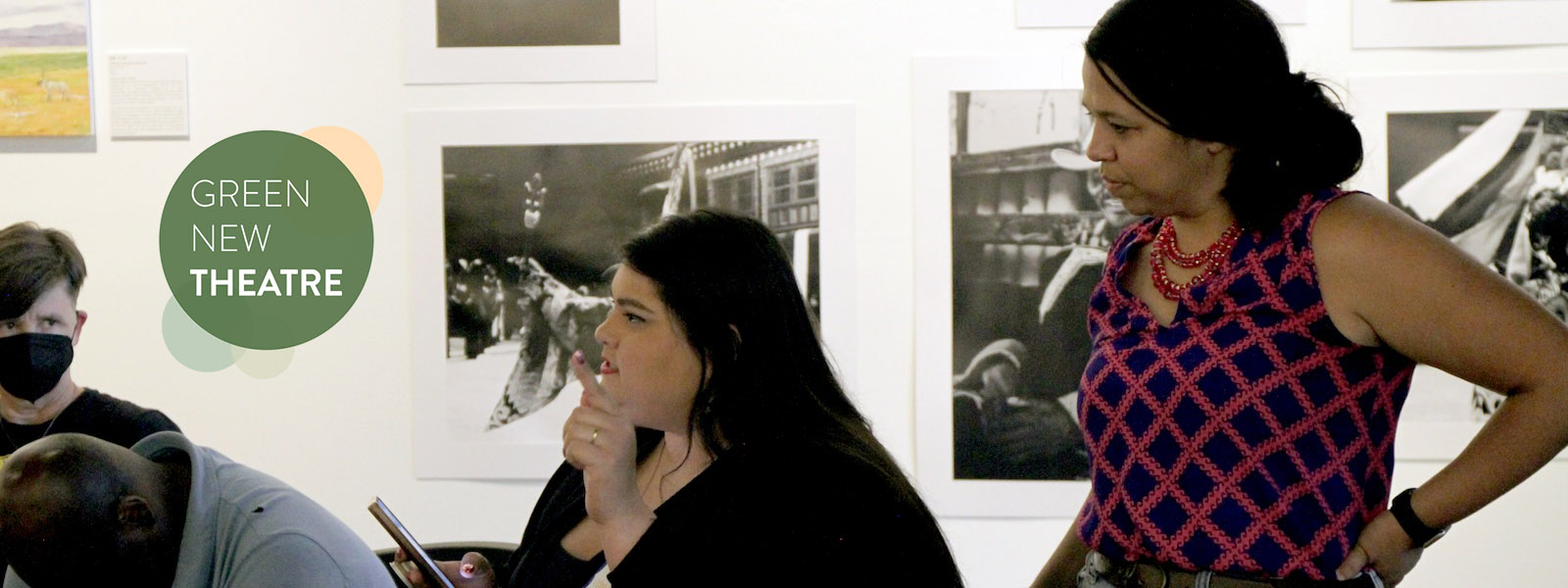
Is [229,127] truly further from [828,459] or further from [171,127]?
[828,459]

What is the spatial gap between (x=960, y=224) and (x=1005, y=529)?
0.62 meters

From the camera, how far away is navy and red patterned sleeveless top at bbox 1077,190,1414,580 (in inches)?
45.5

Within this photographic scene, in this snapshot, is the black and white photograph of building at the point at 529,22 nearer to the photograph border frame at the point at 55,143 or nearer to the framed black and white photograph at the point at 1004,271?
the framed black and white photograph at the point at 1004,271

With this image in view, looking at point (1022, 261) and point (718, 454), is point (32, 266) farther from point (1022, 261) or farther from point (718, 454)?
point (1022, 261)

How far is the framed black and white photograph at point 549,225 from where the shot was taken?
2.39 metres

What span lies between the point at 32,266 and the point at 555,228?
0.95 m

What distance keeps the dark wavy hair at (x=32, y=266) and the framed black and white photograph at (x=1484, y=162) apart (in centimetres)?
Answer: 247

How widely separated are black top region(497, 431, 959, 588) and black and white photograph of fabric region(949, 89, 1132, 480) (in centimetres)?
108

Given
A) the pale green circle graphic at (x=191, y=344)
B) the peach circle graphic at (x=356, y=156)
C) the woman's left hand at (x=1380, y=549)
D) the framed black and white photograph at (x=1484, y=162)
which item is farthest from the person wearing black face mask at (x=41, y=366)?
the framed black and white photograph at (x=1484, y=162)

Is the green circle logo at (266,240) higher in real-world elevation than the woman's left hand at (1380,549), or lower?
higher

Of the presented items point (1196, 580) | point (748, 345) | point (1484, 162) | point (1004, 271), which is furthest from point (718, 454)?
point (1484, 162)

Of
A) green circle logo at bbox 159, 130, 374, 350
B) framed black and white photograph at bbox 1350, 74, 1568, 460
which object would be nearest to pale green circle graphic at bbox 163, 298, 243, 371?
green circle logo at bbox 159, 130, 374, 350

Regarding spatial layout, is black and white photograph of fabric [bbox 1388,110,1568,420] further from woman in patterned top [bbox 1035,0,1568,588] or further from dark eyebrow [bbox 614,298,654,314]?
dark eyebrow [bbox 614,298,654,314]

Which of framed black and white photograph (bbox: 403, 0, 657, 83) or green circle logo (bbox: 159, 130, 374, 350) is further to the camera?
green circle logo (bbox: 159, 130, 374, 350)
